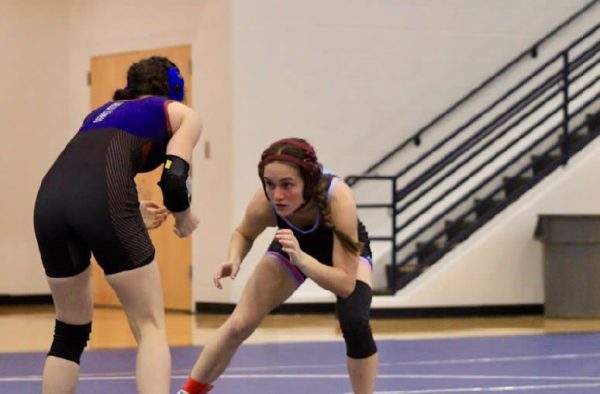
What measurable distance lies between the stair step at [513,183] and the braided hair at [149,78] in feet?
25.4

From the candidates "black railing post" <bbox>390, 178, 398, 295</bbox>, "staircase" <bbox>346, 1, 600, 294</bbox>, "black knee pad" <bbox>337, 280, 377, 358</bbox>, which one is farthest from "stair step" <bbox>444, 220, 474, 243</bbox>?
"black knee pad" <bbox>337, 280, 377, 358</bbox>

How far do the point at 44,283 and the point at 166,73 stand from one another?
9.23 metres

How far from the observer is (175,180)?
4742 millimetres

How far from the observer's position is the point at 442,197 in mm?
11906

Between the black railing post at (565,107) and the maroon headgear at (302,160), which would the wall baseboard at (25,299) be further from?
the maroon headgear at (302,160)

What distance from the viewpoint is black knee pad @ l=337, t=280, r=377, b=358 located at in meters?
5.20

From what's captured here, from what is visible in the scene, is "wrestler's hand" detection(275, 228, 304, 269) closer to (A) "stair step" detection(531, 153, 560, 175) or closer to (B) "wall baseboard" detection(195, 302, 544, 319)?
(B) "wall baseboard" detection(195, 302, 544, 319)

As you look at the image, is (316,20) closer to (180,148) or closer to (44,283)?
(44,283)

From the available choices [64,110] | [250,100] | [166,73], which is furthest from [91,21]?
[166,73]

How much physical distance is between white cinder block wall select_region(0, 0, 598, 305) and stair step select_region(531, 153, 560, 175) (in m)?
0.98

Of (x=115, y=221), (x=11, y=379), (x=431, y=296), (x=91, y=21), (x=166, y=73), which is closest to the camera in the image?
(x=115, y=221)

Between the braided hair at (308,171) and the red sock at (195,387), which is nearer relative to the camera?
the braided hair at (308,171)

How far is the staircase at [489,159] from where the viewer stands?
11945mm

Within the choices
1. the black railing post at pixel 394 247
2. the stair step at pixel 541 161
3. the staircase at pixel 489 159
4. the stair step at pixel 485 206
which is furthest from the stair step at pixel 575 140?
the black railing post at pixel 394 247
